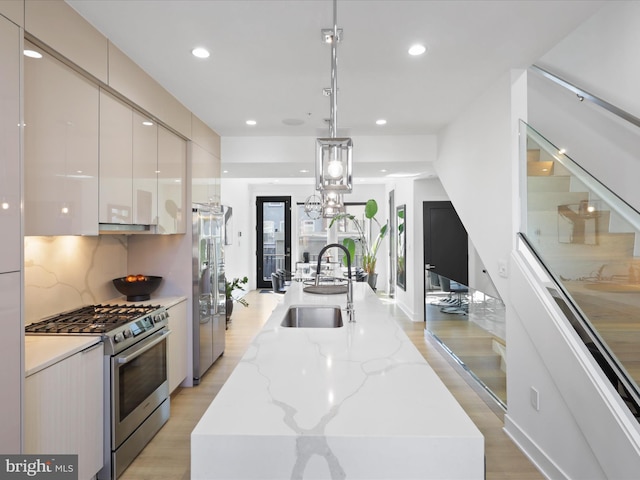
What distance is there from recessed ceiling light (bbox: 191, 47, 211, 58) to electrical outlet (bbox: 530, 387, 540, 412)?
2947 mm

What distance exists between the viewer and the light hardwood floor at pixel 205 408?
236 cm

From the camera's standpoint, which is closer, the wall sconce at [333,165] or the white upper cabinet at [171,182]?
the wall sconce at [333,165]

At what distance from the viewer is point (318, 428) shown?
949 millimetres

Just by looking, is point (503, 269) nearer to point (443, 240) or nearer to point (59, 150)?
point (59, 150)

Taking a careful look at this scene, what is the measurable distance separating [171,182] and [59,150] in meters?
1.41

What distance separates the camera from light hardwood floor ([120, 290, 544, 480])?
7.73 ft

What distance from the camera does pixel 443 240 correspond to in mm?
6066

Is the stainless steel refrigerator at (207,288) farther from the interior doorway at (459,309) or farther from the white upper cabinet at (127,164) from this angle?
the interior doorway at (459,309)

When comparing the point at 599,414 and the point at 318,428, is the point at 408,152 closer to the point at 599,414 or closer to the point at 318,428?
the point at 599,414

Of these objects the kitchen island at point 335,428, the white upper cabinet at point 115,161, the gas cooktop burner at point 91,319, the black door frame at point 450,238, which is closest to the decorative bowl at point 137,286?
the gas cooktop burner at point 91,319

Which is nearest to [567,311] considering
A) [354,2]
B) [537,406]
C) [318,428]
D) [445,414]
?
[537,406]

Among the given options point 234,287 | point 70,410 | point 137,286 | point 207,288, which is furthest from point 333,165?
point 234,287

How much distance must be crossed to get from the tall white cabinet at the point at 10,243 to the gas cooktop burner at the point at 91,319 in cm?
59

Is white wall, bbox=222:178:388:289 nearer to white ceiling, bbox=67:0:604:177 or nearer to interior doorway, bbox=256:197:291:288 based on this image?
interior doorway, bbox=256:197:291:288
